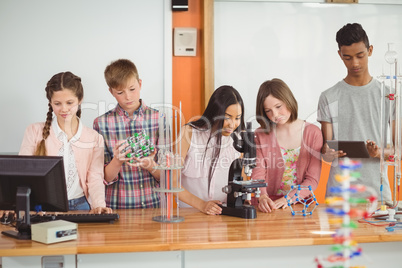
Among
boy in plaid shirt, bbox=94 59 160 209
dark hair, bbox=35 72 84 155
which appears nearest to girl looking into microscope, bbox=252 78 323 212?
boy in plaid shirt, bbox=94 59 160 209

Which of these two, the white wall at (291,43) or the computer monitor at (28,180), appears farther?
the white wall at (291,43)

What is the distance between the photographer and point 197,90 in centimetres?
366

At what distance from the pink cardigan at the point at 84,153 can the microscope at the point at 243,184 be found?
73 cm

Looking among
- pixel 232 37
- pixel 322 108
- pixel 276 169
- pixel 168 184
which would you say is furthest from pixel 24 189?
pixel 322 108

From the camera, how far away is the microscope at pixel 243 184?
258 centimetres

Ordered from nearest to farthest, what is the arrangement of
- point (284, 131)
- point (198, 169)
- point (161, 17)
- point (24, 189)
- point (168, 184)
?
1. point (24, 189)
2. point (168, 184)
3. point (198, 169)
4. point (284, 131)
5. point (161, 17)

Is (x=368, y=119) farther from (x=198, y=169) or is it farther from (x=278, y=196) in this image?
(x=198, y=169)

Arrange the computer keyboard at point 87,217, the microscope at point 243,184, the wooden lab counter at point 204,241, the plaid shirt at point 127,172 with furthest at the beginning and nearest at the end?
the plaid shirt at point 127,172 → the microscope at point 243,184 → the computer keyboard at point 87,217 → the wooden lab counter at point 204,241

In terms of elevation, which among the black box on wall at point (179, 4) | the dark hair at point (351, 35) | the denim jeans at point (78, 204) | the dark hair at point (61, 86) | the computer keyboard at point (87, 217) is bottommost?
the denim jeans at point (78, 204)

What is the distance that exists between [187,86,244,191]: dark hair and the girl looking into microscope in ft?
0.87

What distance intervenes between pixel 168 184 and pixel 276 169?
0.94 m

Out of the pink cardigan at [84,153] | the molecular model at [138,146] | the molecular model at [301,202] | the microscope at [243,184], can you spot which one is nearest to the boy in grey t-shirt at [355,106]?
the molecular model at [301,202]

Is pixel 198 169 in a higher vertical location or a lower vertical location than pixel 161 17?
lower

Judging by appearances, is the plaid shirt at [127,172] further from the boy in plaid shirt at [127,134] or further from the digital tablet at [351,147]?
the digital tablet at [351,147]
